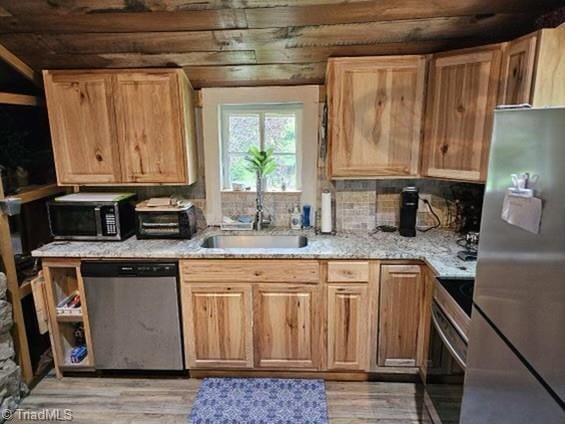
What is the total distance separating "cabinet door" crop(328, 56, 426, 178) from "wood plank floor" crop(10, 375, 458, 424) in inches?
56.1

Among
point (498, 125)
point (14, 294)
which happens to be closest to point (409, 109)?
point (498, 125)

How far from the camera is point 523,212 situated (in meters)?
0.95

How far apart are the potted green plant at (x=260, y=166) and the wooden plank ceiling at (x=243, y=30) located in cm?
58

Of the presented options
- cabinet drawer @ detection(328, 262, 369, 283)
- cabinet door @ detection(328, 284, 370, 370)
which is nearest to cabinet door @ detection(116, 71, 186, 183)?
cabinet drawer @ detection(328, 262, 369, 283)

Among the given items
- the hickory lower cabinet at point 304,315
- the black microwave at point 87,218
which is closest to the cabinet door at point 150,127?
the black microwave at point 87,218

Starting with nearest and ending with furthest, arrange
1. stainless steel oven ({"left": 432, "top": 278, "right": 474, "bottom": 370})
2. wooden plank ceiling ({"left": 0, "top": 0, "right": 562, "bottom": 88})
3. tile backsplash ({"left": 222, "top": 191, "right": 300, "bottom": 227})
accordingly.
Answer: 1. stainless steel oven ({"left": 432, "top": 278, "right": 474, "bottom": 370})
2. wooden plank ceiling ({"left": 0, "top": 0, "right": 562, "bottom": 88})
3. tile backsplash ({"left": 222, "top": 191, "right": 300, "bottom": 227})

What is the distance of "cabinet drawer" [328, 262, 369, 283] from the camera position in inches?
88.5

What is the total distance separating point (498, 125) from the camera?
3.63ft

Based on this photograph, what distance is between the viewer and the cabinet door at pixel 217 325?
7.61ft

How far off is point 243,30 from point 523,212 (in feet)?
5.75

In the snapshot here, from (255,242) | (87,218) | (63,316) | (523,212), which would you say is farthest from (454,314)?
(63,316)

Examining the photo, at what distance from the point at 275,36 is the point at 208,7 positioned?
0.41 m

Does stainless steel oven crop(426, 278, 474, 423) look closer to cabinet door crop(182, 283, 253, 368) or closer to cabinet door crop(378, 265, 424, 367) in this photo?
cabinet door crop(378, 265, 424, 367)

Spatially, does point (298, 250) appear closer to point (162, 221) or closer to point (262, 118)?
point (162, 221)
